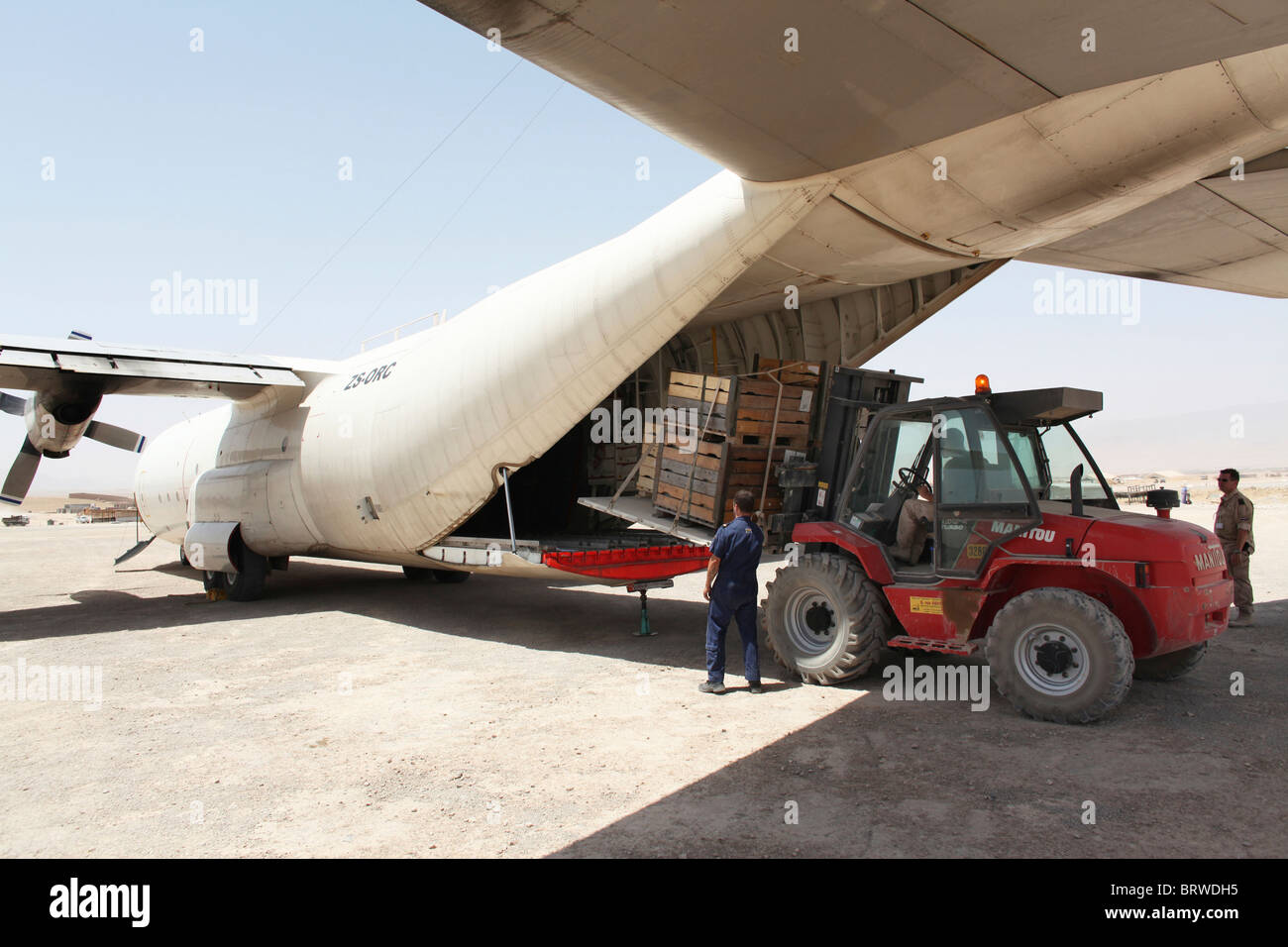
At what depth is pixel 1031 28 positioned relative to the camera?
3.56 metres

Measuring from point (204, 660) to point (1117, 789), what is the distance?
9.20 meters

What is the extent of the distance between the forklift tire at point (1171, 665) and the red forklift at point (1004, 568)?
15 millimetres

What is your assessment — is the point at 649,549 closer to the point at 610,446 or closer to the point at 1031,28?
the point at 610,446

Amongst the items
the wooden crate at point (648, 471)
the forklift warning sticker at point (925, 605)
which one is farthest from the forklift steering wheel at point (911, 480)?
the wooden crate at point (648, 471)

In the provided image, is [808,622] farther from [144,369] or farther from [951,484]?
[144,369]

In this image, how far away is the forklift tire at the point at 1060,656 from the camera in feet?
19.7

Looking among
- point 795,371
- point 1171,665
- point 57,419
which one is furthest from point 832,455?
point 57,419

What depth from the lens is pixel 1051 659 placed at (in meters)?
6.32

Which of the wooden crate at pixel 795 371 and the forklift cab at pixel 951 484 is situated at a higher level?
the wooden crate at pixel 795 371

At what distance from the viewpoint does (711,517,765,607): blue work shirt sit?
741 centimetres

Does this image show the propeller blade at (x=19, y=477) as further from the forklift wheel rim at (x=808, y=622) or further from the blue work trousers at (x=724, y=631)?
the forklift wheel rim at (x=808, y=622)
